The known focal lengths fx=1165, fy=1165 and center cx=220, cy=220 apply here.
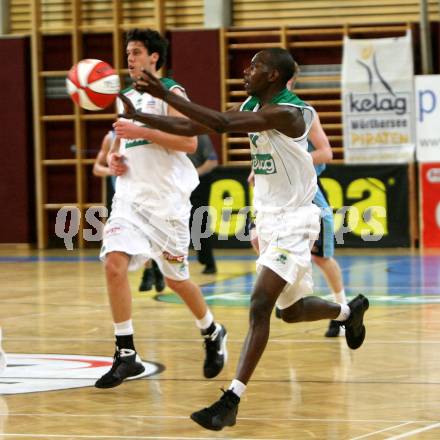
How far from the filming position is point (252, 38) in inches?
730

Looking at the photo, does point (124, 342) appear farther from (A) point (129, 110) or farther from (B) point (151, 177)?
(A) point (129, 110)

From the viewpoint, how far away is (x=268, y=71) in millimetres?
6023

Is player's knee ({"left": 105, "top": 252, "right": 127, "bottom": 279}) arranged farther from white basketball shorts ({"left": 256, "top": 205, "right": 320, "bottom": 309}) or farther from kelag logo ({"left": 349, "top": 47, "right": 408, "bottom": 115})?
kelag logo ({"left": 349, "top": 47, "right": 408, "bottom": 115})

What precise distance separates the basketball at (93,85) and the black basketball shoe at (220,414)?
79.3 inches

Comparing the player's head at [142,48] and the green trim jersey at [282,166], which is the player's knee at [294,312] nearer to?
the green trim jersey at [282,166]

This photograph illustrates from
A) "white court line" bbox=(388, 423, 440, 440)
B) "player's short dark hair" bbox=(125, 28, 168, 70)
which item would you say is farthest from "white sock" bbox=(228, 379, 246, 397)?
"player's short dark hair" bbox=(125, 28, 168, 70)

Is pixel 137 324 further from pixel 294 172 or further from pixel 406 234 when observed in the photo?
pixel 406 234

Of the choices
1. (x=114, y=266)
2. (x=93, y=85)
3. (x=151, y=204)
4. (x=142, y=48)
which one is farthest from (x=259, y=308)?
(x=142, y=48)

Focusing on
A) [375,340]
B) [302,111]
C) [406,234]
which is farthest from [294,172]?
[406,234]

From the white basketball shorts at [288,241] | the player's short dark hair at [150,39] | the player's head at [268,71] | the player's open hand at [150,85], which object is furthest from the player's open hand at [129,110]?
the player's short dark hair at [150,39]

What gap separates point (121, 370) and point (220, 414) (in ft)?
4.39

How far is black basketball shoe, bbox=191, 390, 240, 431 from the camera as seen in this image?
5.41 m

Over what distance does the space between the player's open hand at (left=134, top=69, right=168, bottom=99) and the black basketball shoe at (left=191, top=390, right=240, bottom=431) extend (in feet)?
4.81

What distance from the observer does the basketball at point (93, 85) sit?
667 centimetres
